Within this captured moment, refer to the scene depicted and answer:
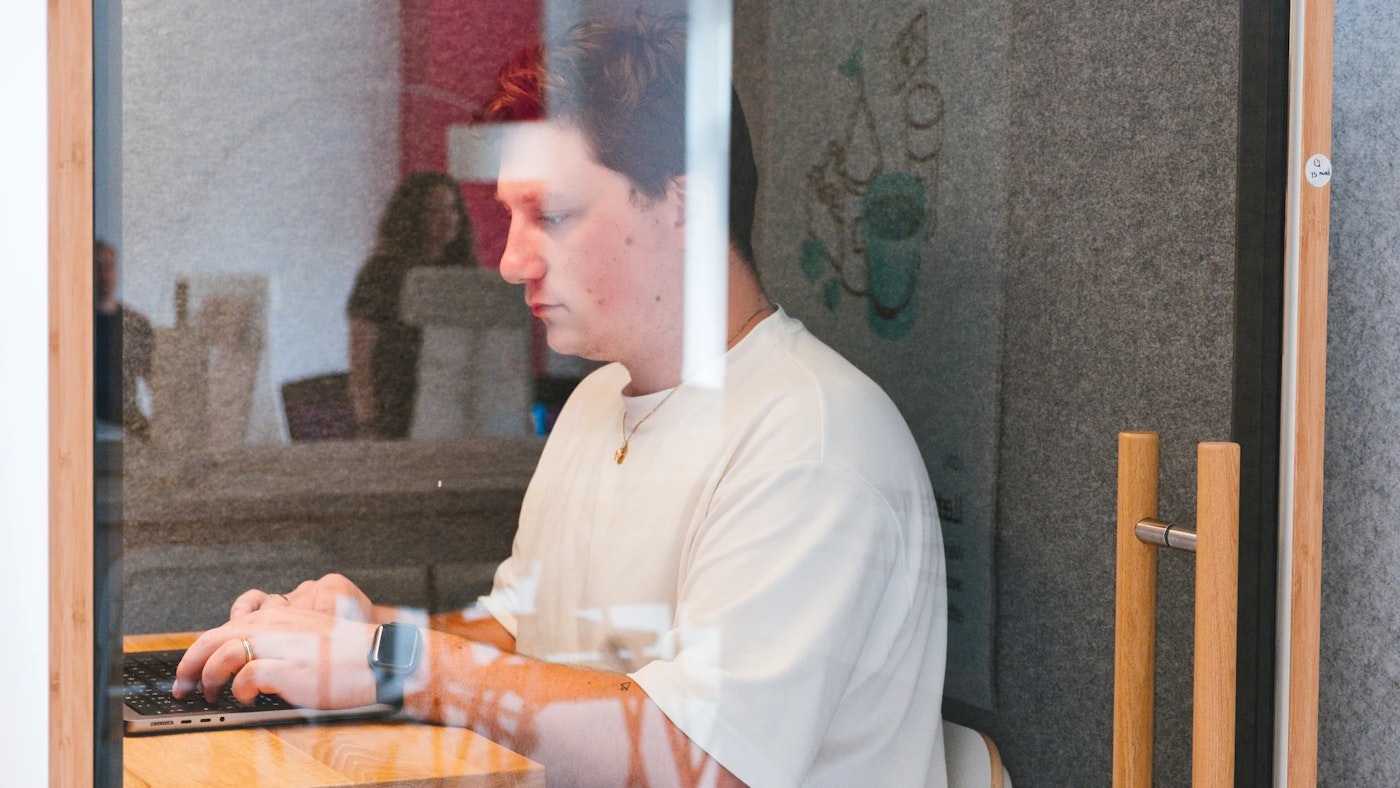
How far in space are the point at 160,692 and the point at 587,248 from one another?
1.50ft

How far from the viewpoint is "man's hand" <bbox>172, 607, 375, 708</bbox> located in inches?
35.5

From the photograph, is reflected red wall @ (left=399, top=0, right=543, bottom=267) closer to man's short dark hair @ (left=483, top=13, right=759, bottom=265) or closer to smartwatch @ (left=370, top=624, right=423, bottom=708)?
man's short dark hair @ (left=483, top=13, right=759, bottom=265)

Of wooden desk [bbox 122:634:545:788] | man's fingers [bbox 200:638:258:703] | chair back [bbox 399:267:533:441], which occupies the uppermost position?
chair back [bbox 399:267:533:441]

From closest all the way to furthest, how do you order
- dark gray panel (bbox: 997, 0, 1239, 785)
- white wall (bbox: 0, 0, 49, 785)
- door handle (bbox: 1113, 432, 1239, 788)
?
1. white wall (bbox: 0, 0, 49, 785)
2. door handle (bbox: 1113, 432, 1239, 788)
3. dark gray panel (bbox: 997, 0, 1239, 785)

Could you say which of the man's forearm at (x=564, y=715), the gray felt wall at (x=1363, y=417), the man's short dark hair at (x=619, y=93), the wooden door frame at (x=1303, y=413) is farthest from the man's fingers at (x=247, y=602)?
the gray felt wall at (x=1363, y=417)

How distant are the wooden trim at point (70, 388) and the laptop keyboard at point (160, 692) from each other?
0.09 feet

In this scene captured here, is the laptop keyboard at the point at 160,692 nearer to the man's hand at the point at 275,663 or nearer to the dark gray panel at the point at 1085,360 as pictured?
the man's hand at the point at 275,663

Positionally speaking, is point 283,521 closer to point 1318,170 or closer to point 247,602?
point 247,602

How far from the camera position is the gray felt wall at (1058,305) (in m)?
1.07

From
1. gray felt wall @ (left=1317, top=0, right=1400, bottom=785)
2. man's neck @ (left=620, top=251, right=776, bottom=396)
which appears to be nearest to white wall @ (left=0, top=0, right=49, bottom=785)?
man's neck @ (left=620, top=251, right=776, bottom=396)

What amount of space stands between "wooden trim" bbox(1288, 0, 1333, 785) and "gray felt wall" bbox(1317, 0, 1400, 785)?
159 mm

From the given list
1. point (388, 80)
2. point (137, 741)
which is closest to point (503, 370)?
point (388, 80)

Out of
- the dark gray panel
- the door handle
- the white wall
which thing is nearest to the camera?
the white wall

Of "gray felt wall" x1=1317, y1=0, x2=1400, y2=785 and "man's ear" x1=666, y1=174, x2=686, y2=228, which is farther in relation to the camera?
"gray felt wall" x1=1317, y1=0, x2=1400, y2=785
